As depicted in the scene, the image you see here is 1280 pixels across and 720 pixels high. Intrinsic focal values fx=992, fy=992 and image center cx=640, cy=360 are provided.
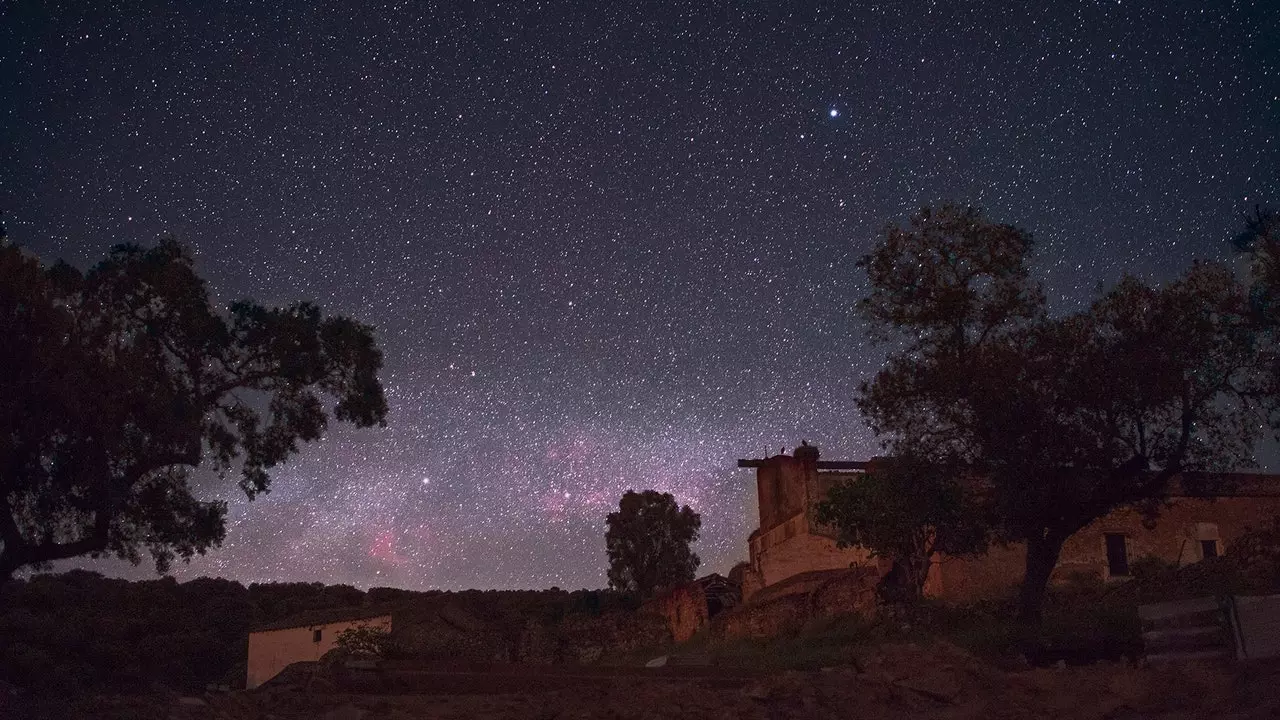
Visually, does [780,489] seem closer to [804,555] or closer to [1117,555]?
[804,555]

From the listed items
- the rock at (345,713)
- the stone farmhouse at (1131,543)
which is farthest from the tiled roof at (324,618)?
A: the rock at (345,713)

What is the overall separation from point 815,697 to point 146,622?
4969 cm

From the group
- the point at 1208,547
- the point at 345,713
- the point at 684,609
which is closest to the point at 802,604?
the point at 684,609

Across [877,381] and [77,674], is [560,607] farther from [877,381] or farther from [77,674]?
[877,381]

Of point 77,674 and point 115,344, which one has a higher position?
point 115,344

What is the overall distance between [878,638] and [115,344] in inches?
742

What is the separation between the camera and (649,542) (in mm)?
70062

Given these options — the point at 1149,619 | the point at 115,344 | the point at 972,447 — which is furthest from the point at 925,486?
the point at 115,344

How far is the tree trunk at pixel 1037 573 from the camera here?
771 inches

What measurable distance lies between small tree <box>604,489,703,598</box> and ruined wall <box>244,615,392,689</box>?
25.4 metres

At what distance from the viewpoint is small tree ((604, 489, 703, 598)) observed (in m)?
68.8

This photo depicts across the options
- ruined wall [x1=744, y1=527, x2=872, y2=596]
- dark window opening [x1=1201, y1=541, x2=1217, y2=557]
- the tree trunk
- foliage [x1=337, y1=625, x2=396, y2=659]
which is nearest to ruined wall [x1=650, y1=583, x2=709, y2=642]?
ruined wall [x1=744, y1=527, x2=872, y2=596]

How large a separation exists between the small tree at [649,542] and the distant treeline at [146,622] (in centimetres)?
305

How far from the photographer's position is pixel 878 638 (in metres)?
25.2
